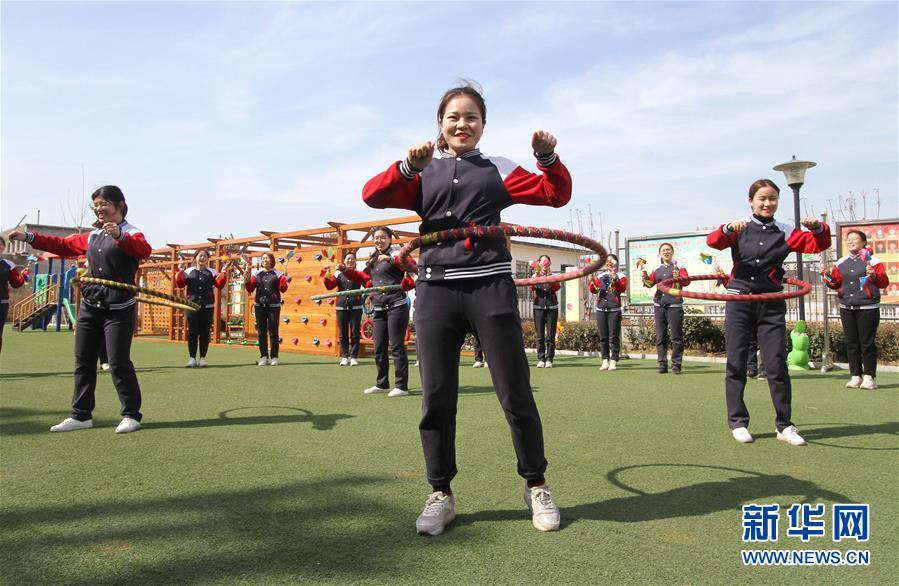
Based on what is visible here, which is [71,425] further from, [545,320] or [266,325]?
[545,320]

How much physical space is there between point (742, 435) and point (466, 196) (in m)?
3.44

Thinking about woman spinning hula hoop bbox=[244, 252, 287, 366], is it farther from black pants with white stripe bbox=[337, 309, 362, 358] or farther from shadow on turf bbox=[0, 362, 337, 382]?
black pants with white stripe bbox=[337, 309, 362, 358]

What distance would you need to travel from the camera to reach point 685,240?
15648 millimetres

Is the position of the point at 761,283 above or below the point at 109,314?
above

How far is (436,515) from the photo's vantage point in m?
3.00

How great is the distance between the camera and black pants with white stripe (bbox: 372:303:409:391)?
8.02 meters

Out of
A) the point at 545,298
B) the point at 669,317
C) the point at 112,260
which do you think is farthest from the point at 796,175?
the point at 112,260

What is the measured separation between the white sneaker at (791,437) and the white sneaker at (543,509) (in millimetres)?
2905

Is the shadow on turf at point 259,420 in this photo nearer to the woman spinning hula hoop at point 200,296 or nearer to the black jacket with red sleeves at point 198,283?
the woman spinning hula hoop at point 200,296

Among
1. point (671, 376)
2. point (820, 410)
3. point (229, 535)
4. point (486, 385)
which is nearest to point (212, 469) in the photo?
point (229, 535)

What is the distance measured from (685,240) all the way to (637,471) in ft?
41.9

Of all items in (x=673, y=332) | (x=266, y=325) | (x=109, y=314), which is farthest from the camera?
(x=266, y=325)

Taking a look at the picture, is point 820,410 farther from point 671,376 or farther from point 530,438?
point 530,438

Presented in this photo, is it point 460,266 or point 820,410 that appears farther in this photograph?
point 820,410
